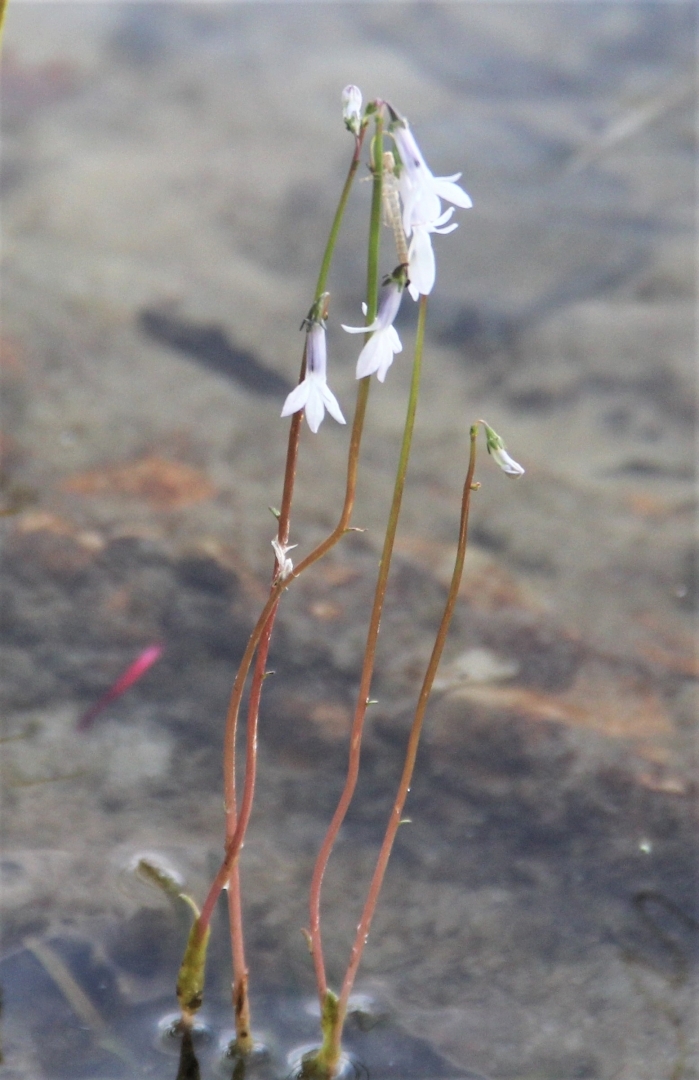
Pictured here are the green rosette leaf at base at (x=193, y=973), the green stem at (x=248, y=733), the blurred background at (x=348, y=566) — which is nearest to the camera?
the green stem at (x=248, y=733)

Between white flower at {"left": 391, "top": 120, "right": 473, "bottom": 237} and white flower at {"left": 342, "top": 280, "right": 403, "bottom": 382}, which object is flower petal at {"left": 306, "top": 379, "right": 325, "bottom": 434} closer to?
white flower at {"left": 342, "top": 280, "right": 403, "bottom": 382}

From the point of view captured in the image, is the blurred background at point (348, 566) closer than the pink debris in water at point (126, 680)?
Yes

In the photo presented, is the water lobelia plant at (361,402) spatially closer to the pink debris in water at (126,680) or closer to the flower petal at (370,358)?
the flower petal at (370,358)

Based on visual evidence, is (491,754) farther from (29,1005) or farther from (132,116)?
(132,116)

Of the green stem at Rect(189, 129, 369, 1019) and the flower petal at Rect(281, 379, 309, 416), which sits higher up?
the flower petal at Rect(281, 379, 309, 416)

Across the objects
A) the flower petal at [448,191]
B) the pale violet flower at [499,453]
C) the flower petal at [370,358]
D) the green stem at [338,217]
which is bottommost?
the pale violet flower at [499,453]

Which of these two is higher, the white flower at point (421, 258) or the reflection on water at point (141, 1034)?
the white flower at point (421, 258)

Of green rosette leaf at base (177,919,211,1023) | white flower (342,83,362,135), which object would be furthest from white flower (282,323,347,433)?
green rosette leaf at base (177,919,211,1023)

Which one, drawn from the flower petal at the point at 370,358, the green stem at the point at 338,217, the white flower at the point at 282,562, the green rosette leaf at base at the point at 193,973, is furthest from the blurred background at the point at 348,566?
the green stem at the point at 338,217

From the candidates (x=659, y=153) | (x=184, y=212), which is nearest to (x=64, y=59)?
(x=184, y=212)
